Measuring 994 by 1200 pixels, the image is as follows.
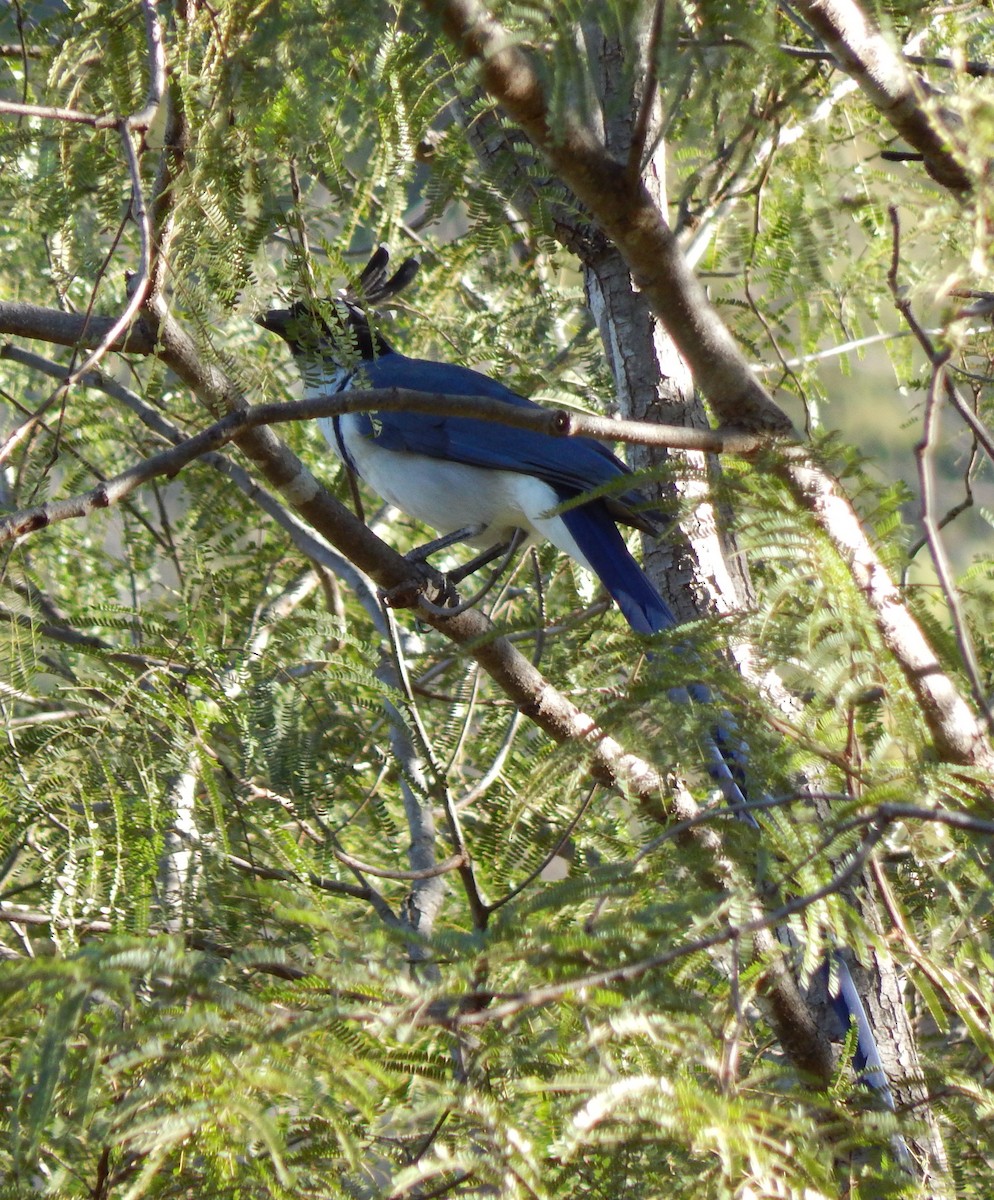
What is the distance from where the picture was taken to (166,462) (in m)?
1.91

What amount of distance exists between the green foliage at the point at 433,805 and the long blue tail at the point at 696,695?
0.09m

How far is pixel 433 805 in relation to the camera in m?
3.76

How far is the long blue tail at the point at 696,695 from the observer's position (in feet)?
7.05

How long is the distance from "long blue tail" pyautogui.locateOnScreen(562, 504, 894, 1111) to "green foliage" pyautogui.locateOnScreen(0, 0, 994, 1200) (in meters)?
0.09

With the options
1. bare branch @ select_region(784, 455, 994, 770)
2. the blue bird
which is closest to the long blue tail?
the blue bird

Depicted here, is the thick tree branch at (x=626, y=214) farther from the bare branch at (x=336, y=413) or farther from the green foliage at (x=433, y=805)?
the bare branch at (x=336, y=413)

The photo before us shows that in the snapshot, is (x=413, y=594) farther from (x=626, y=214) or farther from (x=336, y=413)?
(x=626, y=214)

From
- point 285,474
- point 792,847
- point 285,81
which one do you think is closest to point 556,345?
point 285,474

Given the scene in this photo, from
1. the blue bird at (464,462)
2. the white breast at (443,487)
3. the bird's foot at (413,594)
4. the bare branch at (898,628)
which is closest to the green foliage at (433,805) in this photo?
the bare branch at (898,628)

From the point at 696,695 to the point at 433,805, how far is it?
5.45ft

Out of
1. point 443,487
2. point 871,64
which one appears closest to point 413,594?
point 443,487

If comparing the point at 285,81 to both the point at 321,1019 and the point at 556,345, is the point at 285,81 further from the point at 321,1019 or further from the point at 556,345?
the point at 556,345

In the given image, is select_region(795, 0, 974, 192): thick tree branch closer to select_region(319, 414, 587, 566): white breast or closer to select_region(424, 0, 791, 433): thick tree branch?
select_region(424, 0, 791, 433): thick tree branch

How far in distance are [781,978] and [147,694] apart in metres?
1.35
